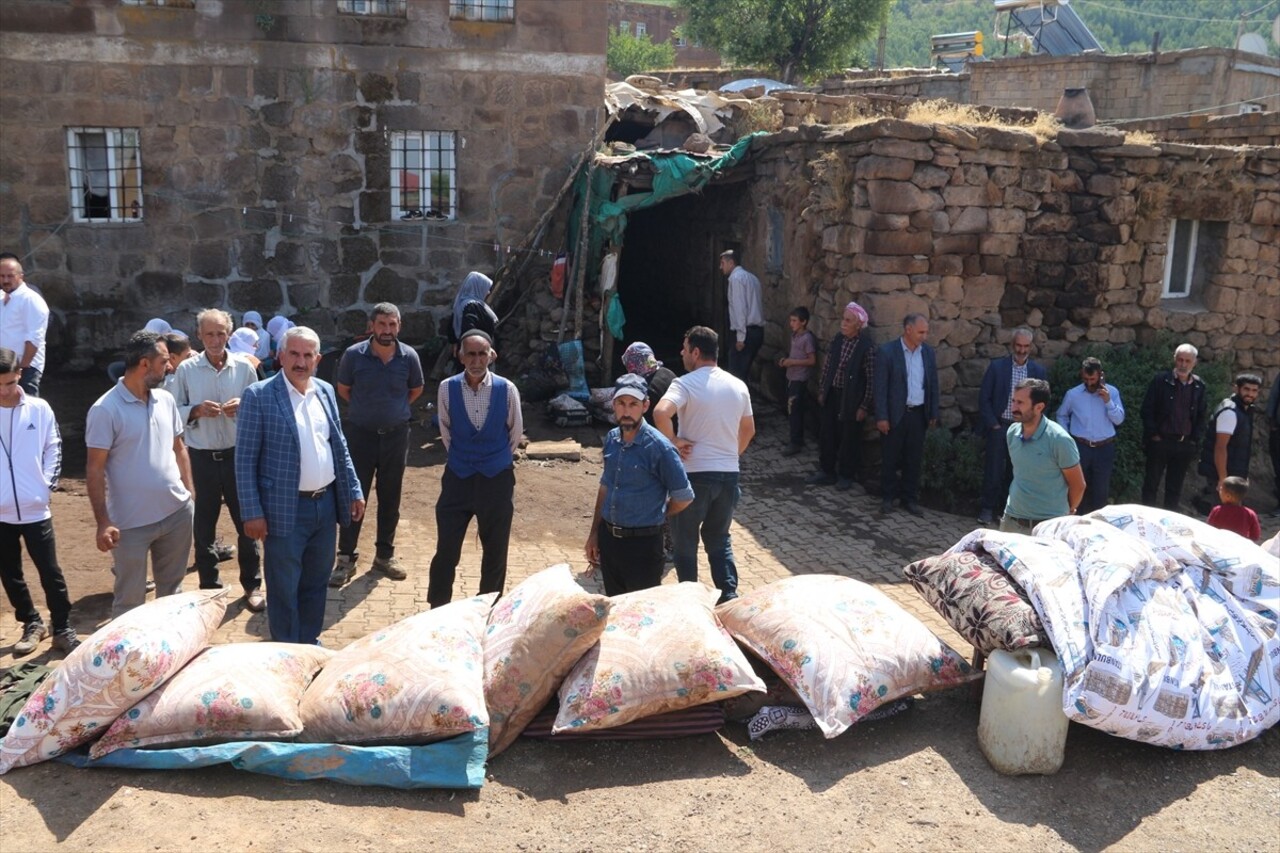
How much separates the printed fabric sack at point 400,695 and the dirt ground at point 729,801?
0.72 ft

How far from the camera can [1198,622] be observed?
4.99m

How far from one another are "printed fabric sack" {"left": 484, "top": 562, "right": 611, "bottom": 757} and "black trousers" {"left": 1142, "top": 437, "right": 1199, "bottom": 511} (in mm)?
6962

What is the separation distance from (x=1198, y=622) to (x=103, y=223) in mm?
10944

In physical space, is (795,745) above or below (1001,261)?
below

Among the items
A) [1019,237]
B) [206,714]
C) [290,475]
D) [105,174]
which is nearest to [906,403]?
[1019,237]

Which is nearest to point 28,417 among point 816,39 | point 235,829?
point 235,829

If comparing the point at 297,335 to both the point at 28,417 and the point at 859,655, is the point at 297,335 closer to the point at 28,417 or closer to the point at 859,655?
the point at 28,417

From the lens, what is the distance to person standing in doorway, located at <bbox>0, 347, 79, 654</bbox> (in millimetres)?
5582

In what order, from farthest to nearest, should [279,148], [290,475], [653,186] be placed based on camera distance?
1. [653,186]
2. [279,148]
3. [290,475]

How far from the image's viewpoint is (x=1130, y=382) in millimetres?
10648

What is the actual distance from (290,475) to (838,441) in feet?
19.9

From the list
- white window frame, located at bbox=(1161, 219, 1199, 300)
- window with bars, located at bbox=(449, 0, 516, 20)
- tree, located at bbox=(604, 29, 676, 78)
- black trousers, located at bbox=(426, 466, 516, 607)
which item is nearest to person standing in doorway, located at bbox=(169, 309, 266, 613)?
black trousers, located at bbox=(426, 466, 516, 607)

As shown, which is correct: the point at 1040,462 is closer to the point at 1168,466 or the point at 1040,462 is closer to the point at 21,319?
the point at 1168,466

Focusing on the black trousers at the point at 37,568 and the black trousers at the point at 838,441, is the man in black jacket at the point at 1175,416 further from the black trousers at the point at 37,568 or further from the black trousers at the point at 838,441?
the black trousers at the point at 37,568
